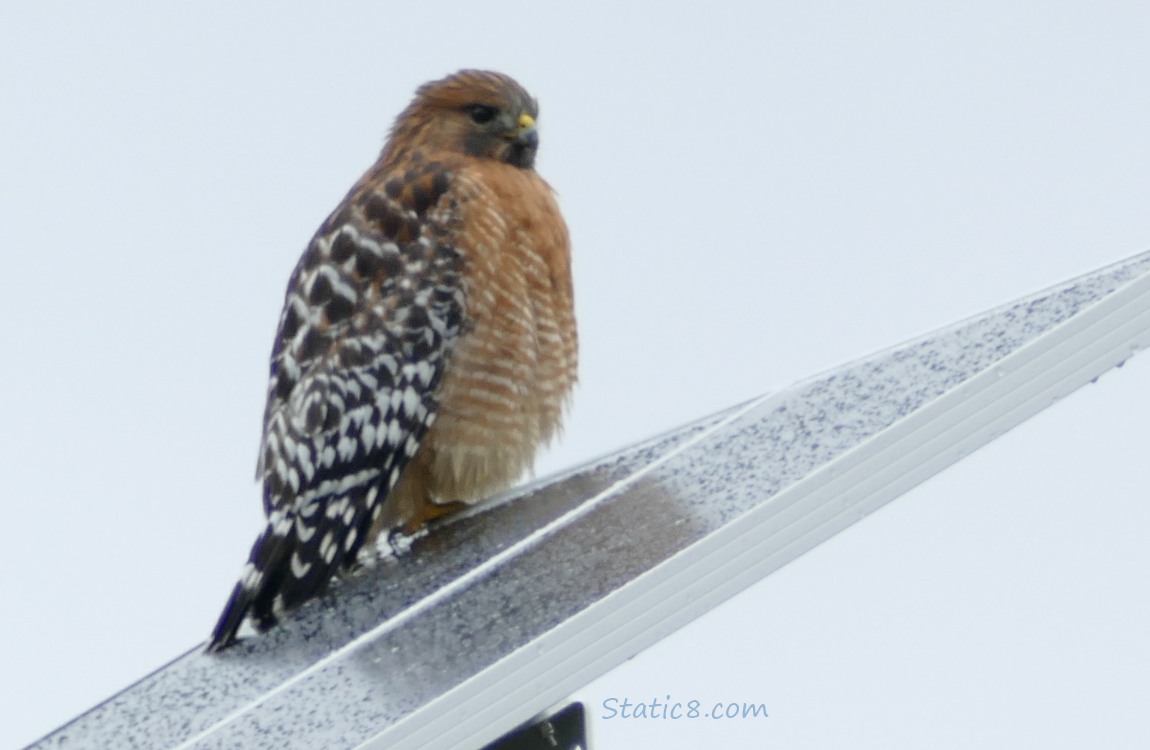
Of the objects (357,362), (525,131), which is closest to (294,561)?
(357,362)

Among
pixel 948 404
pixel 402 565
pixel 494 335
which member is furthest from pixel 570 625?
pixel 494 335

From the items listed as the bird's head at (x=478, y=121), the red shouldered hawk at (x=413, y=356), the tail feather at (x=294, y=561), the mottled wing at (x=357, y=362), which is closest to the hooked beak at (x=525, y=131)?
the bird's head at (x=478, y=121)

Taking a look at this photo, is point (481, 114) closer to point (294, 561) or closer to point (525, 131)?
point (525, 131)

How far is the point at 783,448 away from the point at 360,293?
54.6 inches

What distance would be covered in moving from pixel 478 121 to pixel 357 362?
0.89 metres

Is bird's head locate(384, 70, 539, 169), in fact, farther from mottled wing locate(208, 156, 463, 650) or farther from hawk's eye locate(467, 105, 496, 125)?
mottled wing locate(208, 156, 463, 650)

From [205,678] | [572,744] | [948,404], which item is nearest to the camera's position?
[948,404]

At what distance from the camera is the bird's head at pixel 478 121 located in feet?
13.8

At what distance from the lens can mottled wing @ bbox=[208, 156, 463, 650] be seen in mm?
3475

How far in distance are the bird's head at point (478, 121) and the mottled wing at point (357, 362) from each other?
1.09ft

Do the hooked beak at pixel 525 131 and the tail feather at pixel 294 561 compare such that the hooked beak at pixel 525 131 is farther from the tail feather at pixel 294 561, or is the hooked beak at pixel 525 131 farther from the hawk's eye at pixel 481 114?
the tail feather at pixel 294 561

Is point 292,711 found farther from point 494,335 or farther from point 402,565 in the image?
point 494,335

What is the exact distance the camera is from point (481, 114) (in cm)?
423

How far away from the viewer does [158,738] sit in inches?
102
